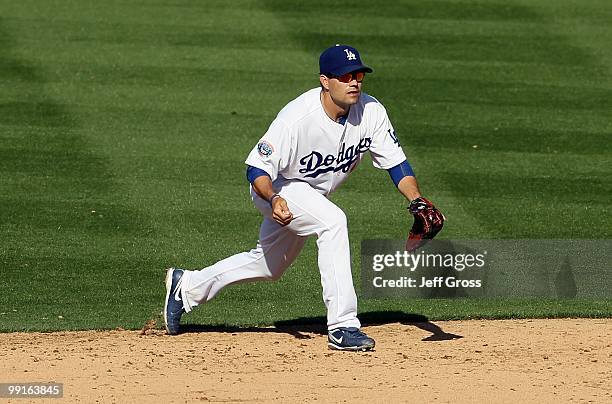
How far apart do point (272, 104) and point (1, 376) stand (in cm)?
694

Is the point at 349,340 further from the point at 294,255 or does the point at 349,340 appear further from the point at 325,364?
the point at 294,255

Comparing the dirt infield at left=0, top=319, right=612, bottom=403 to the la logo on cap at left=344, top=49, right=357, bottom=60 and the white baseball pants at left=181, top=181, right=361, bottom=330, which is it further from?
the la logo on cap at left=344, top=49, right=357, bottom=60

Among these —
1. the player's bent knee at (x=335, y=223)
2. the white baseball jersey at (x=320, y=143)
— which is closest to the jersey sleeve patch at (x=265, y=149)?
the white baseball jersey at (x=320, y=143)

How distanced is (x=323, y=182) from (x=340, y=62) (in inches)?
27.9

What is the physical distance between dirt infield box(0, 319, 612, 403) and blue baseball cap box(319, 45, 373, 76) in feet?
5.16

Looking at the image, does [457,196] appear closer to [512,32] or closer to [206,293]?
[206,293]

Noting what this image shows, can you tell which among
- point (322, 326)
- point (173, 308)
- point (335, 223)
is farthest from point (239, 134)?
point (335, 223)

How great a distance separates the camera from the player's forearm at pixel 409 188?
6828 millimetres

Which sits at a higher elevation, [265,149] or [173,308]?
[265,149]

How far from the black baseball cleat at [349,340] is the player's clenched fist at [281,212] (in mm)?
730

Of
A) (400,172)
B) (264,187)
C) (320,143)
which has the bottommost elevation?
(264,187)

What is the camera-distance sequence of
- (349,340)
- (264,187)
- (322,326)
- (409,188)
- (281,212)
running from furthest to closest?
(322,326) < (409,188) < (349,340) < (264,187) < (281,212)

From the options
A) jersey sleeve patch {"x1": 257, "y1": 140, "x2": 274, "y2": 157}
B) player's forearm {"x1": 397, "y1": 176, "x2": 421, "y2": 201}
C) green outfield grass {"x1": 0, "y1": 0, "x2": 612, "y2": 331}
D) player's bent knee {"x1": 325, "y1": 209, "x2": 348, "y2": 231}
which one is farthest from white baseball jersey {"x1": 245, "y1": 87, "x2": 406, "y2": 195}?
green outfield grass {"x1": 0, "y1": 0, "x2": 612, "y2": 331}

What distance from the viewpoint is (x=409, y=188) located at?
6867 millimetres
